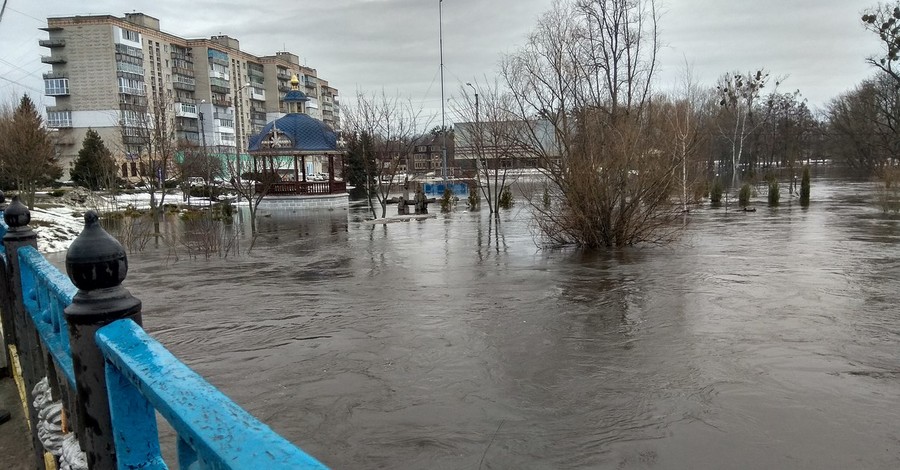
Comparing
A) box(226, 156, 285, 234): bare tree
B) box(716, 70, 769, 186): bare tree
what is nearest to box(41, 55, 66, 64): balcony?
box(226, 156, 285, 234): bare tree

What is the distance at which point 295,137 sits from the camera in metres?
33.2

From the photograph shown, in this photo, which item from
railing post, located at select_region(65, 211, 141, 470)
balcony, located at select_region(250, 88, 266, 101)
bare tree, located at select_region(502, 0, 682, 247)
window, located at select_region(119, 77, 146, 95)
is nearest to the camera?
railing post, located at select_region(65, 211, 141, 470)

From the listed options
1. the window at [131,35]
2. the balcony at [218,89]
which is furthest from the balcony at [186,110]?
the window at [131,35]

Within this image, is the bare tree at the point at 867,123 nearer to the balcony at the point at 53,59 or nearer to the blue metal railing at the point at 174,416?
the blue metal railing at the point at 174,416

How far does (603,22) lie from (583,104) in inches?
247

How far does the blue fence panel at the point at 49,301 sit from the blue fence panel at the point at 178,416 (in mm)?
531

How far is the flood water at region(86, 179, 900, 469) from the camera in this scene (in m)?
4.22

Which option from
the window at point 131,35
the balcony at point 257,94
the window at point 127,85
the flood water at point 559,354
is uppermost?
the window at point 131,35

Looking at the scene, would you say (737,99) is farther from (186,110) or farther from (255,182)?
(186,110)

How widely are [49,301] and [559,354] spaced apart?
4.49 meters

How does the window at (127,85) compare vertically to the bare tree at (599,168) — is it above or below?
above

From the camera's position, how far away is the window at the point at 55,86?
64625 millimetres

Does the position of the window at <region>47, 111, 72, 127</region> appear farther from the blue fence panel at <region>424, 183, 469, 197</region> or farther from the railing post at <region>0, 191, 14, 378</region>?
the railing post at <region>0, 191, 14, 378</region>

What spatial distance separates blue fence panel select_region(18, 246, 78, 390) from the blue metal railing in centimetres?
29
